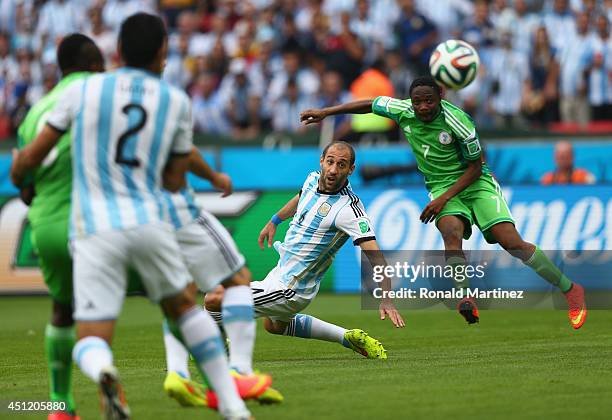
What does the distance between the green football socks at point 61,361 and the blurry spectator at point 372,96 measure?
1378cm

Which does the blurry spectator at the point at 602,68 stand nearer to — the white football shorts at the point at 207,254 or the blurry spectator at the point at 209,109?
the blurry spectator at the point at 209,109

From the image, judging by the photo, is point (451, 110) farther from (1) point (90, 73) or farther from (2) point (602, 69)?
(2) point (602, 69)

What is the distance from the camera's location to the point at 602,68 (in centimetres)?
2011

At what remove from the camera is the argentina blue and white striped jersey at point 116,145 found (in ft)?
20.7

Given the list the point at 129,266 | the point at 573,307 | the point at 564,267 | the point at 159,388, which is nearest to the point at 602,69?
the point at 564,267

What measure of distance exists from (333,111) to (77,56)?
4.33m

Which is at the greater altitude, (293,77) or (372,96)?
(293,77)

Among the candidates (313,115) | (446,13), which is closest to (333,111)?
(313,115)

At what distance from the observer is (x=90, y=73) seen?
7445 millimetres

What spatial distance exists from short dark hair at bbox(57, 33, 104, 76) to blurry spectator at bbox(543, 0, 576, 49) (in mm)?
14588

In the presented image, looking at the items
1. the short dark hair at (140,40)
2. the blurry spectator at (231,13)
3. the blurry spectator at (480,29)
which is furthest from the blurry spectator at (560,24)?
the short dark hair at (140,40)

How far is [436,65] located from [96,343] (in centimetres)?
611

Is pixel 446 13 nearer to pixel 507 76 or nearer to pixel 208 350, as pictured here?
pixel 507 76

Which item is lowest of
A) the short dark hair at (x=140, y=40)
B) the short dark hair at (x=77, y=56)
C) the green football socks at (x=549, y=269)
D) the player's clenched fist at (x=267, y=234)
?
the green football socks at (x=549, y=269)
